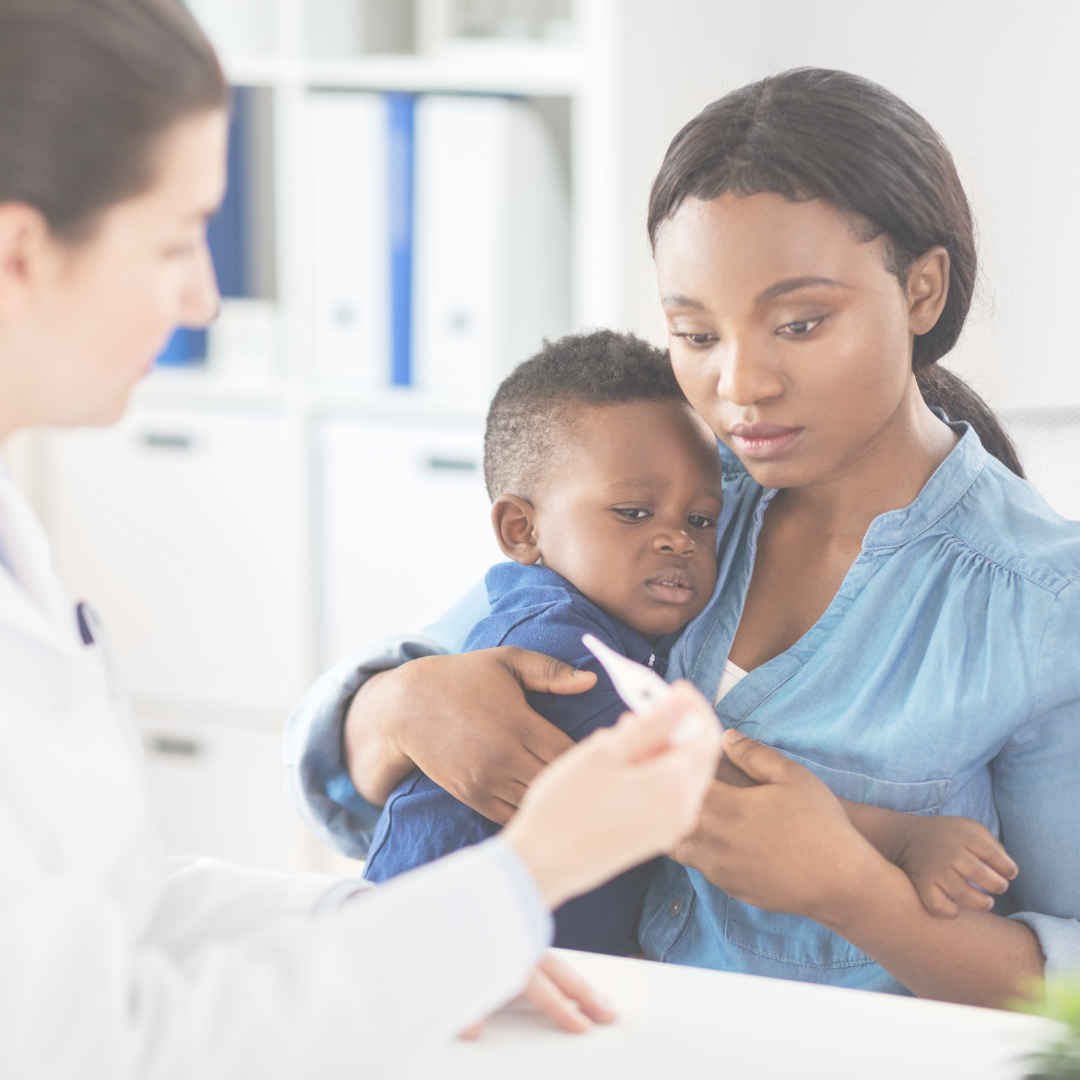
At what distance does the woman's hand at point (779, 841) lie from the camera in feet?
3.07

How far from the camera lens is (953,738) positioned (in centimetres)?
101

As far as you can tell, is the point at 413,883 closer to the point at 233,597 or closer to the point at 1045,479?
the point at 1045,479

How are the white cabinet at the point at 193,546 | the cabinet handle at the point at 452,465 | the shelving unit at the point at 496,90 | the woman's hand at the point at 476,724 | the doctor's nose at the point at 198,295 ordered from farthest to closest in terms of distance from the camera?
the white cabinet at the point at 193,546
the cabinet handle at the point at 452,465
the shelving unit at the point at 496,90
the woman's hand at the point at 476,724
the doctor's nose at the point at 198,295

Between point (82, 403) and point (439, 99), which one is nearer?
point (82, 403)

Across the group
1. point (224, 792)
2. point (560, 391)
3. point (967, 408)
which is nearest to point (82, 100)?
point (560, 391)

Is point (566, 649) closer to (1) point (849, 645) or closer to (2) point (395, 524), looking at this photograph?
(1) point (849, 645)

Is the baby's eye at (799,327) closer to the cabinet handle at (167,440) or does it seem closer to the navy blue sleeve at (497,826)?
the navy blue sleeve at (497,826)

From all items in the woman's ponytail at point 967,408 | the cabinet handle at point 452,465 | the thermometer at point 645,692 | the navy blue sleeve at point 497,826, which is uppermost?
the woman's ponytail at point 967,408

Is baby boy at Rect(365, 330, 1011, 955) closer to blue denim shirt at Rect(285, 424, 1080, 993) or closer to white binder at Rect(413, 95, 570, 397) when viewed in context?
blue denim shirt at Rect(285, 424, 1080, 993)

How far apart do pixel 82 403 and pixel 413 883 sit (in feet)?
1.18

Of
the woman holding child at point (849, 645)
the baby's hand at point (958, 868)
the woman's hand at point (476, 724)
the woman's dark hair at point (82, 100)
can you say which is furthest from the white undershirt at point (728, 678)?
the woman's dark hair at point (82, 100)

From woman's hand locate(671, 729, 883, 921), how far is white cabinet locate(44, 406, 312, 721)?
1632 millimetres

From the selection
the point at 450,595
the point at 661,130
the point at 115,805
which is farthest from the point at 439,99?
the point at 115,805

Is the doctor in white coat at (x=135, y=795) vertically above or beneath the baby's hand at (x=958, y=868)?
above
